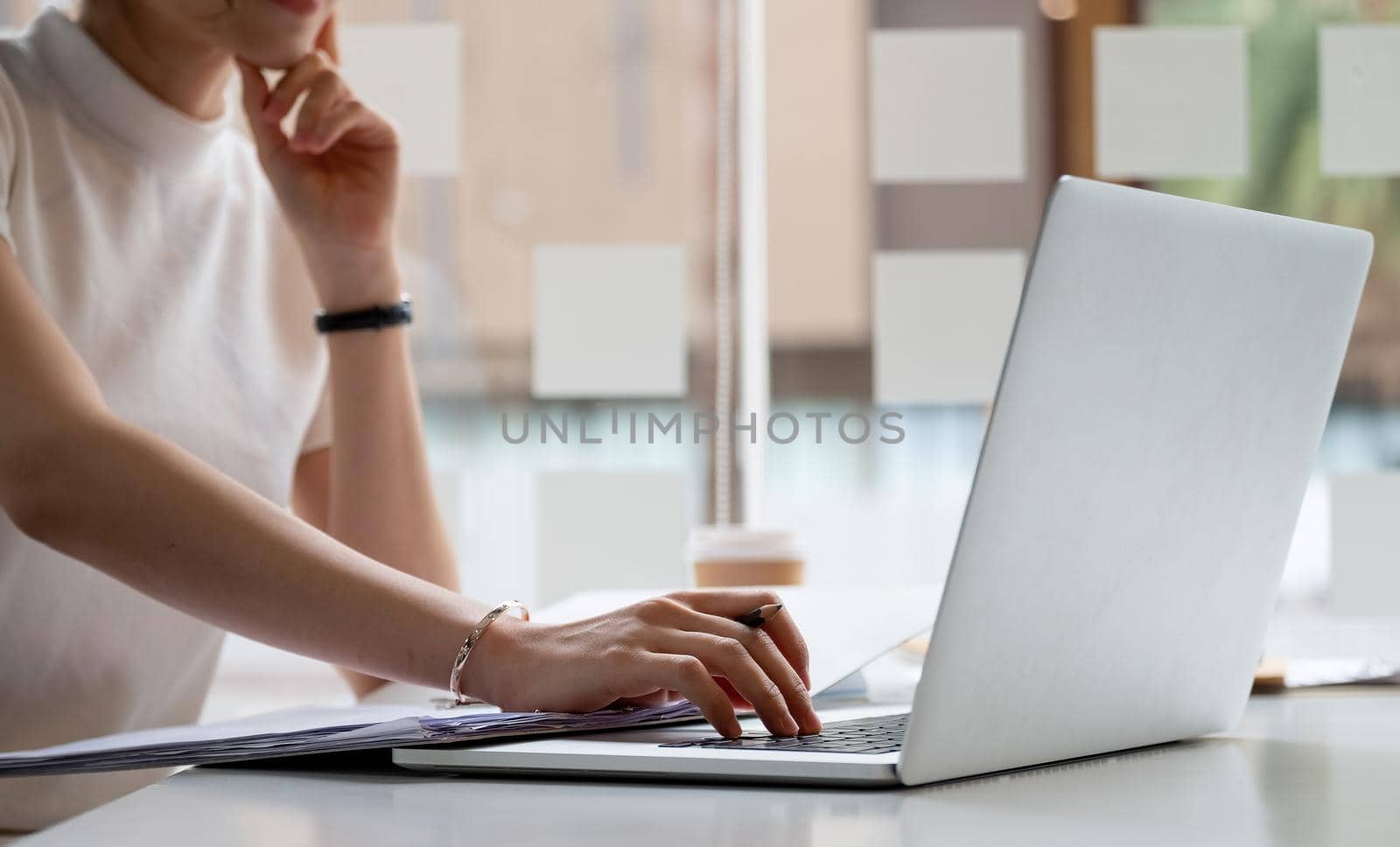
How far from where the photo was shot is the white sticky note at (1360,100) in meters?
1.52

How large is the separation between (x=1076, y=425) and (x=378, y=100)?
1.27 meters

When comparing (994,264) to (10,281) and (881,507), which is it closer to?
(881,507)

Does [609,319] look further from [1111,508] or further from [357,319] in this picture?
[1111,508]

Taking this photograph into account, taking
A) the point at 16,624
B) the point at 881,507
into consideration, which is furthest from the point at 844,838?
the point at 881,507

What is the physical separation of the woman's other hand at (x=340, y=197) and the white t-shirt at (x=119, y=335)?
0.05 m

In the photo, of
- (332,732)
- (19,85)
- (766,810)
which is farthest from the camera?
(19,85)

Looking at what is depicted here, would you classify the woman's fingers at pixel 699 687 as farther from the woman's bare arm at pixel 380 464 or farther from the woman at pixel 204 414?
the woman's bare arm at pixel 380 464

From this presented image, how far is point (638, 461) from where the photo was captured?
158 centimetres

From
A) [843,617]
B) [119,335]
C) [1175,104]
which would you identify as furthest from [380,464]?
[1175,104]

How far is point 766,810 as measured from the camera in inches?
18.9

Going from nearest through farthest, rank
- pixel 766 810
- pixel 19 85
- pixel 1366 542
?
1. pixel 766 810
2. pixel 19 85
3. pixel 1366 542

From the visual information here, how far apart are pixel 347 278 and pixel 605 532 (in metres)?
0.52

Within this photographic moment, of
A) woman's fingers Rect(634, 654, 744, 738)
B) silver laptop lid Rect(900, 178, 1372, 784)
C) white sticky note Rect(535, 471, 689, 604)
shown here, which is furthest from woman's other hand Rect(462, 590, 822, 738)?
white sticky note Rect(535, 471, 689, 604)

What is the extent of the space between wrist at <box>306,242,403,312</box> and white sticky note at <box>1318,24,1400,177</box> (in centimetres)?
106
